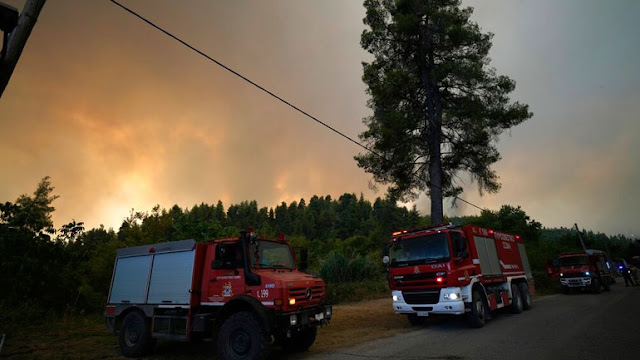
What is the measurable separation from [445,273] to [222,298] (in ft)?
20.1

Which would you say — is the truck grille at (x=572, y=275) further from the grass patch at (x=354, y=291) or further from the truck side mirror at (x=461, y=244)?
the truck side mirror at (x=461, y=244)

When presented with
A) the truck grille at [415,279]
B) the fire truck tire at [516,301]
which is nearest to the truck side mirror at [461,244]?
the truck grille at [415,279]

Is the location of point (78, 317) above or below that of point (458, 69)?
below

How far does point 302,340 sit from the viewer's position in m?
7.86

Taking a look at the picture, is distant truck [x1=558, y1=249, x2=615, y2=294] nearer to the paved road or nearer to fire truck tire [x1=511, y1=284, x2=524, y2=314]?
fire truck tire [x1=511, y1=284, x2=524, y2=314]

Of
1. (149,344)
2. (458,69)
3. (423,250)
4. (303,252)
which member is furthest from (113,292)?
(458,69)

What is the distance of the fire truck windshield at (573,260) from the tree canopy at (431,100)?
760 cm

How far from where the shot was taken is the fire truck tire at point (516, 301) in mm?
12992

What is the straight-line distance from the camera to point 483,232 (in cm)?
1222

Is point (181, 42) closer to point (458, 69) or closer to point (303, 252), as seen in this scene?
point (303, 252)

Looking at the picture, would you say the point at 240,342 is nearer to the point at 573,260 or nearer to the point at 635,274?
the point at 573,260

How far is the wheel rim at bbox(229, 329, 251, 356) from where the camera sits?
6438 mm

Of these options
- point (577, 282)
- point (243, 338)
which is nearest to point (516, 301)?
point (243, 338)

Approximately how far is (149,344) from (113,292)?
2.14 metres
